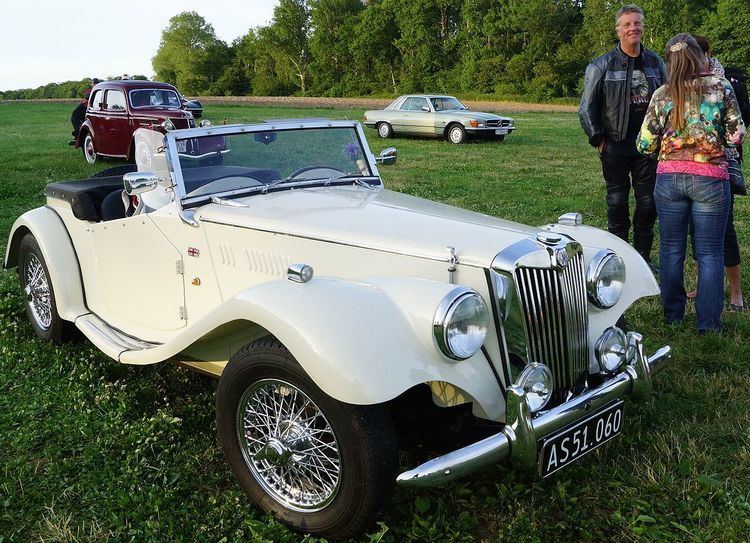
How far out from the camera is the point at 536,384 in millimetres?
2600

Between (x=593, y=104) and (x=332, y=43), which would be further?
(x=332, y=43)

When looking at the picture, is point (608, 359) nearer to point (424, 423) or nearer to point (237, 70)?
point (424, 423)

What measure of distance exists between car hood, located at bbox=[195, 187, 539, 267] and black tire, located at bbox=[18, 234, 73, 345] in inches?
66.4

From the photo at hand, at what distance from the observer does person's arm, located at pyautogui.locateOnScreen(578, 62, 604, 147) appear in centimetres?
558

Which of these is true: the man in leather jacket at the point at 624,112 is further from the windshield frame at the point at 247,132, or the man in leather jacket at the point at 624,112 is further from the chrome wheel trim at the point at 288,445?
the chrome wheel trim at the point at 288,445

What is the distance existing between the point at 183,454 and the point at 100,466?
0.39 m

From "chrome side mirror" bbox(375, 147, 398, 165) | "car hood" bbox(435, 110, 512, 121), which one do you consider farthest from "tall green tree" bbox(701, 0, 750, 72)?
"chrome side mirror" bbox(375, 147, 398, 165)

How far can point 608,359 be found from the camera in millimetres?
3016

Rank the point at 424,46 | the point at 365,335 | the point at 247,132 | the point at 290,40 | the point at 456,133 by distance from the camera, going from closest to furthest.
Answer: the point at 365,335 < the point at 247,132 < the point at 456,133 < the point at 424,46 < the point at 290,40

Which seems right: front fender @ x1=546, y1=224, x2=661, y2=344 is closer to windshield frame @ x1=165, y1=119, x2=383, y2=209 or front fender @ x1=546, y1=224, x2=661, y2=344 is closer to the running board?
windshield frame @ x1=165, y1=119, x2=383, y2=209

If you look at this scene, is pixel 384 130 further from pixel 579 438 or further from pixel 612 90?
pixel 579 438

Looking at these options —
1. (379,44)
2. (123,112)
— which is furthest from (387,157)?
(379,44)

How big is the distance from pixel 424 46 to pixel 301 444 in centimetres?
6054

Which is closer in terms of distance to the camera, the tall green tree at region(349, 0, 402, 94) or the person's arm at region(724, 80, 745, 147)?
the person's arm at region(724, 80, 745, 147)
